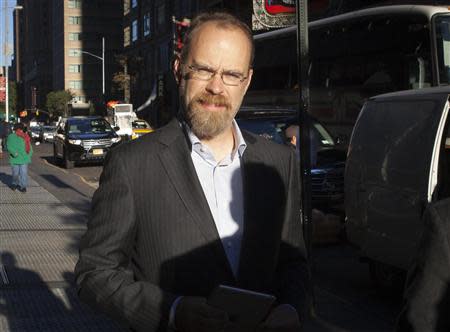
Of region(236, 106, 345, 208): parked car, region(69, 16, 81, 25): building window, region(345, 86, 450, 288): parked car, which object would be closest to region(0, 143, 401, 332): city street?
region(345, 86, 450, 288): parked car

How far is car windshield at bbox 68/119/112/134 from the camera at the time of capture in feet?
94.6

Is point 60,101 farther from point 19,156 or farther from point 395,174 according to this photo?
point 395,174

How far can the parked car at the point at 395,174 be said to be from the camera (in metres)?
6.91

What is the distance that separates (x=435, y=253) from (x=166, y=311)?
0.95 metres

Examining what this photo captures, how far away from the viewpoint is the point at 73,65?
12850cm

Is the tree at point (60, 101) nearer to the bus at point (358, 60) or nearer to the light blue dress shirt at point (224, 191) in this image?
the bus at point (358, 60)

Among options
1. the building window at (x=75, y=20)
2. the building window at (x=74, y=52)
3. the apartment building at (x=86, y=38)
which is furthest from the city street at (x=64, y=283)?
the building window at (x=75, y=20)

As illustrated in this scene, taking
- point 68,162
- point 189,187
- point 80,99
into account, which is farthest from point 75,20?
point 189,187

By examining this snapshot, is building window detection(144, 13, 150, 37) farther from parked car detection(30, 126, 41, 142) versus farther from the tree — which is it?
the tree

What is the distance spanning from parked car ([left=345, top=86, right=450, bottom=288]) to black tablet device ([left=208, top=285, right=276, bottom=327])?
14.9 feet

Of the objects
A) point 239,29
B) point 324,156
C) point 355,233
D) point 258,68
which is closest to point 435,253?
point 239,29

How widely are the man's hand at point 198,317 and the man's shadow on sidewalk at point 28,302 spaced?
14.3 feet

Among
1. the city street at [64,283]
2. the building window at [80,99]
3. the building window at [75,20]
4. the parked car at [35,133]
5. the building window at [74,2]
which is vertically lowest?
the parked car at [35,133]

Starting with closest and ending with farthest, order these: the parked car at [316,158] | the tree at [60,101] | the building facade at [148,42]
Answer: the parked car at [316,158]
the building facade at [148,42]
the tree at [60,101]
